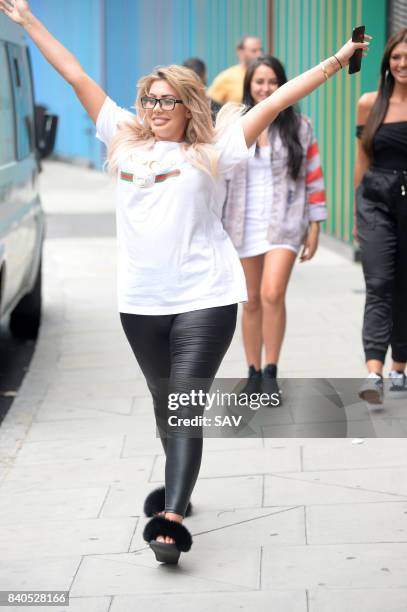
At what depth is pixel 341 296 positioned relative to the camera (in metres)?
11.0

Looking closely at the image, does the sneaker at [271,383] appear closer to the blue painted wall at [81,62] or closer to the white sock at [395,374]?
the white sock at [395,374]

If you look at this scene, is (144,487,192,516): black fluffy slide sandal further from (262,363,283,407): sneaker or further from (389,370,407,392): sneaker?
(389,370,407,392): sneaker

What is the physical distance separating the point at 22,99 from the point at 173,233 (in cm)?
496

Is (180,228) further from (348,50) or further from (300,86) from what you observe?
(348,50)

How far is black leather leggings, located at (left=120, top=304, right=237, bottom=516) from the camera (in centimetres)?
464

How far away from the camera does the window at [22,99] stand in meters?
8.80

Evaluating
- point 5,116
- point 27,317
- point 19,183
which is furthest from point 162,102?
point 27,317

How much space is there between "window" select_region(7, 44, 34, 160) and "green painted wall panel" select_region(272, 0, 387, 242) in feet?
12.4

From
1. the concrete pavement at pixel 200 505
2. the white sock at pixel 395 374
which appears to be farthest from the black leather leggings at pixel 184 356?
the white sock at pixel 395 374

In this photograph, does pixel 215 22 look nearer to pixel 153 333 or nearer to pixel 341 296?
pixel 341 296

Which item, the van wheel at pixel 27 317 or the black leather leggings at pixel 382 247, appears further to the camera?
the van wheel at pixel 27 317

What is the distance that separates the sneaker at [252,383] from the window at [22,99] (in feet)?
8.34

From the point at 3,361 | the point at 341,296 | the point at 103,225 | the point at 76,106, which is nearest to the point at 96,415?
the point at 3,361

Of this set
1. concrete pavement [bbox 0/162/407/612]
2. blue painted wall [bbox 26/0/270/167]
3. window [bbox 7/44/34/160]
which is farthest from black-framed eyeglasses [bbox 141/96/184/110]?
blue painted wall [bbox 26/0/270/167]
